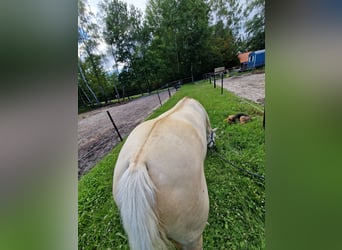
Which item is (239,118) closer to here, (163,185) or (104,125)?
(163,185)

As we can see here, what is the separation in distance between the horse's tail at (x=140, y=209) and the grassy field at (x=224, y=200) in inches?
7.3

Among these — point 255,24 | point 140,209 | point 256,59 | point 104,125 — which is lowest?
point 140,209

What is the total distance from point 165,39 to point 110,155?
49 centimetres

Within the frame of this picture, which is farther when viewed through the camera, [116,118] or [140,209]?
[116,118]

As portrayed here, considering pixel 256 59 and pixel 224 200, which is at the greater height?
pixel 256 59

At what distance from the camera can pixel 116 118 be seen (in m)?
0.94

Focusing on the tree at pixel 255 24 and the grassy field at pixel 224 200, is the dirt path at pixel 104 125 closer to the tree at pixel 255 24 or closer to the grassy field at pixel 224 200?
the grassy field at pixel 224 200

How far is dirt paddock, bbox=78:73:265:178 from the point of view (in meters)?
0.87

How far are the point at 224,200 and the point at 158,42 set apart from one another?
2.13ft

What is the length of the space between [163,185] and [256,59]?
1.78 feet

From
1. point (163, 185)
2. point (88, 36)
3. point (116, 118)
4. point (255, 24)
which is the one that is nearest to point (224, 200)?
point (163, 185)

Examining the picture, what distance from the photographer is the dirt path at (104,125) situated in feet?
2.89

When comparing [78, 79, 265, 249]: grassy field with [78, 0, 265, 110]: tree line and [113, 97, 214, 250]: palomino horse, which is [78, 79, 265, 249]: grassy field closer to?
[113, 97, 214, 250]: palomino horse

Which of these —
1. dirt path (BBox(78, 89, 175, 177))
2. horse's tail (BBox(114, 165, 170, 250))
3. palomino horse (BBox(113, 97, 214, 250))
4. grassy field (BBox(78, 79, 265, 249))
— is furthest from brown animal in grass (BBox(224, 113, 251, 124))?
horse's tail (BBox(114, 165, 170, 250))
